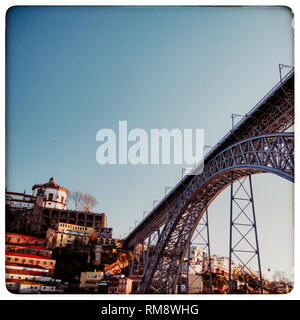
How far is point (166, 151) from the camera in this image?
8141mm

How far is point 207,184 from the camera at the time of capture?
1436 centimetres

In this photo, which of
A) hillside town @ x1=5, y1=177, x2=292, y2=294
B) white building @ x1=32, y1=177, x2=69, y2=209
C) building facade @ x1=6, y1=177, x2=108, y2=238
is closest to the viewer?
hillside town @ x1=5, y1=177, x2=292, y2=294

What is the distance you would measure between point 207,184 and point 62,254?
6553 millimetres

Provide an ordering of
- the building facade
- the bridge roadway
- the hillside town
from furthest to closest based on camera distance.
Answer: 1. the building facade
2. the bridge roadway
3. the hillside town

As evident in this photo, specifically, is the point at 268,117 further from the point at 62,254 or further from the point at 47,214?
the point at 47,214

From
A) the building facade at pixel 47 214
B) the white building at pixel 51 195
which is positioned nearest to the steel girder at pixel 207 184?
the building facade at pixel 47 214

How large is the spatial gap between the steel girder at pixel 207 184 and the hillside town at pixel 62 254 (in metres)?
2.31

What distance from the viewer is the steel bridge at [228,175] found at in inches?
358

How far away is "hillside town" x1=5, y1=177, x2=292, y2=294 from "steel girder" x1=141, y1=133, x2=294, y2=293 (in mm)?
2312

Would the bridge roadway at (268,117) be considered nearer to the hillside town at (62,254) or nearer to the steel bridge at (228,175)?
the steel bridge at (228,175)

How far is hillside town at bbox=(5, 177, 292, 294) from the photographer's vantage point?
846 centimetres

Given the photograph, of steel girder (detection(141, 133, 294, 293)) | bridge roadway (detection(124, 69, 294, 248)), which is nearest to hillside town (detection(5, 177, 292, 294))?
steel girder (detection(141, 133, 294, 293))

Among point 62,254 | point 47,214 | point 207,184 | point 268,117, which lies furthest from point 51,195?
point 268,117

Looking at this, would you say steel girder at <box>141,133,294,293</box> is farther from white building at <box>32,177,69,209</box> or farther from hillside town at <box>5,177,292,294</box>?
white building at <box>32,177,69,209</box>
